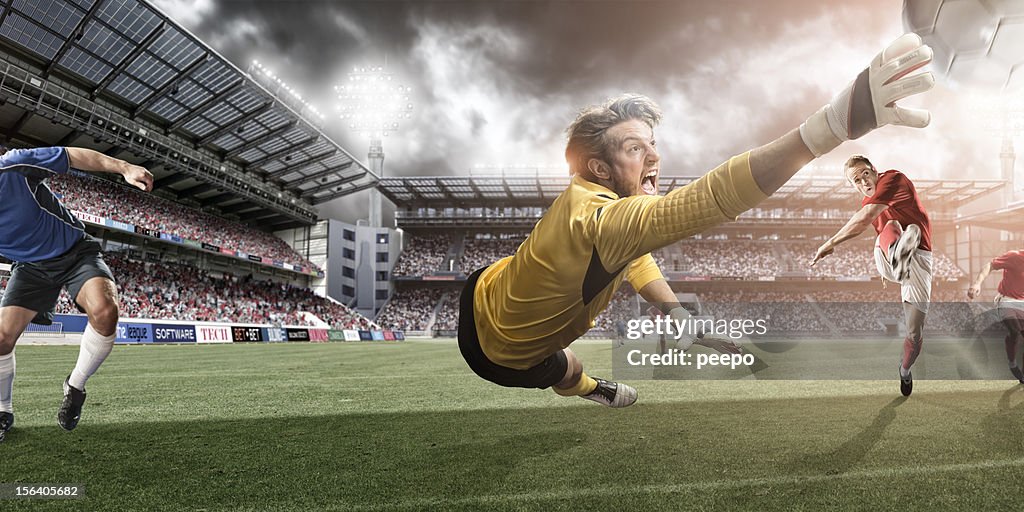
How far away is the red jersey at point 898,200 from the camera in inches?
177

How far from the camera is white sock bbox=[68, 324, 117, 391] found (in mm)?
3479

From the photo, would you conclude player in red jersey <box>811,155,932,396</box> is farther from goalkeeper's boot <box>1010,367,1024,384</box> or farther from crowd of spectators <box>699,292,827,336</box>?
crowd of spectators <box>699,292,827,336</box>

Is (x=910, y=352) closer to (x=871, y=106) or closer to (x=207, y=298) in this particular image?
(x=871, y=106)

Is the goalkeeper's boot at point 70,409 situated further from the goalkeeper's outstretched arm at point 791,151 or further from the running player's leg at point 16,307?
the goalkeeper's outstretched arm at point 791,151

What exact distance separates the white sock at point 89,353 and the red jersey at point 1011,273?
8411 millimetres

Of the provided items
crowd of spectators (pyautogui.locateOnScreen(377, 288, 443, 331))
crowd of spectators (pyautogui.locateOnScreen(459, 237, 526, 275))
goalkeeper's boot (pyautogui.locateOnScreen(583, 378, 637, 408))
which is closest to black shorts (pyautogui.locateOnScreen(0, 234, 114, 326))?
goalkeeper's boot (pyautogui.locateOnScreen(583, 378, 637, 408))

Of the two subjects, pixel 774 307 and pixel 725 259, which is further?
pixel 774 307

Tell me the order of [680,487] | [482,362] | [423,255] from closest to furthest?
[680,487] → [482,362] → [423,255]

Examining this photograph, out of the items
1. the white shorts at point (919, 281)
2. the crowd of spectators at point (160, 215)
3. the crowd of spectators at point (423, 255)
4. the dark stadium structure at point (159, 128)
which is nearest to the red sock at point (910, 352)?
the white shorts at point (919, 281)

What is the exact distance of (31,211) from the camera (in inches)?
132

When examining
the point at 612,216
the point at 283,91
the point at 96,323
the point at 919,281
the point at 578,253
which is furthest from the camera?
the point at 283,91

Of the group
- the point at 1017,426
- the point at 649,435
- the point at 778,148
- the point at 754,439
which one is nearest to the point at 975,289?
the point at 1017,426

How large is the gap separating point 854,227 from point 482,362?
3.28 metres

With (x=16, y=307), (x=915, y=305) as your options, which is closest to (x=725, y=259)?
(x=915, y=305)
